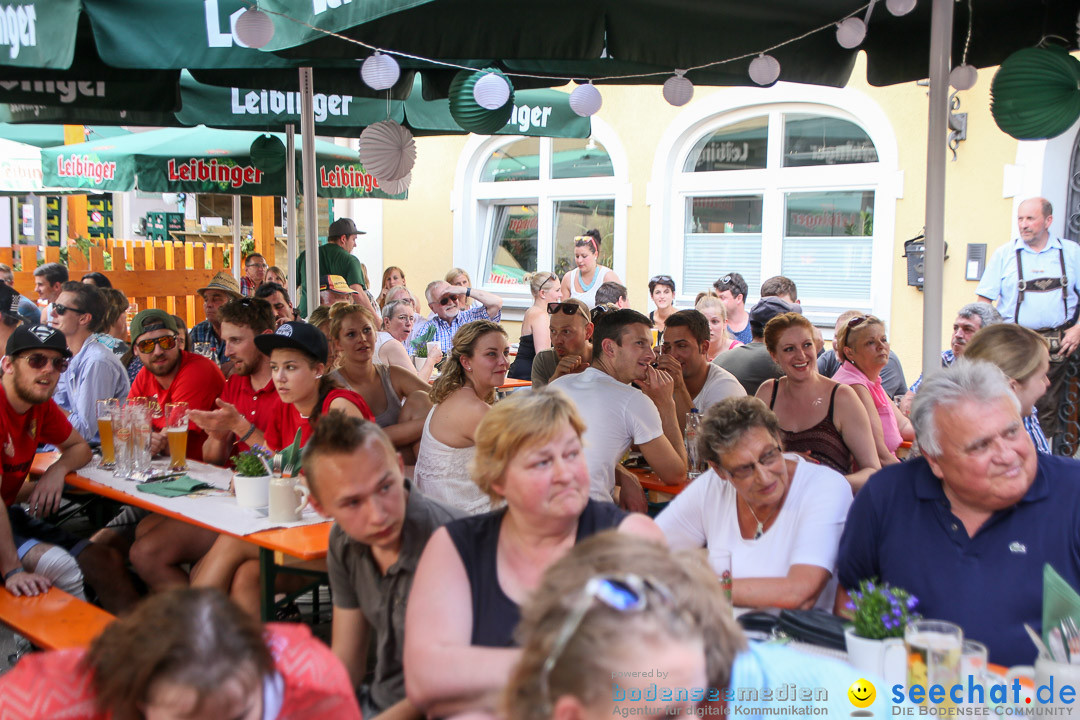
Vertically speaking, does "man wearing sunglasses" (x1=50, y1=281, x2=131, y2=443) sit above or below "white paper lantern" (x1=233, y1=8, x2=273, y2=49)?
below

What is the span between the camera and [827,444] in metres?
3.85

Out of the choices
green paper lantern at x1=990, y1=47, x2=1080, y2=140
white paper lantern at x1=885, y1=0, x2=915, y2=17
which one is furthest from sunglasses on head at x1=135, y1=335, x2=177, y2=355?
green paper lantern at x1=990, y1=47, x2=1080, y2=140

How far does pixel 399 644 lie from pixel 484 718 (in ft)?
2.15

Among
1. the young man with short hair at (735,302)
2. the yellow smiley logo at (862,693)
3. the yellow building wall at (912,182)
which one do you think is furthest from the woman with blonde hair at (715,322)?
the yellow smiley logo at (862,693)

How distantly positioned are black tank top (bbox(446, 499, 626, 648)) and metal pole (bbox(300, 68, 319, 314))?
4354mm

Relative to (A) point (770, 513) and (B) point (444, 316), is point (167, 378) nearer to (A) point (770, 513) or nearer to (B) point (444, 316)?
(A) point (770, 513)

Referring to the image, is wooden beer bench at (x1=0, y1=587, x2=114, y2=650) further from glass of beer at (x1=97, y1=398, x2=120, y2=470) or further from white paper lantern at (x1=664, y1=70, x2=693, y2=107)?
white paper lantern at (x1=664, y1=70, x2=693, y2=107)

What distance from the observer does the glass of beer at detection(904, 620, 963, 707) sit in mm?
1597

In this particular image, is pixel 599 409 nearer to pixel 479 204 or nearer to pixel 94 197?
pixel 479 204

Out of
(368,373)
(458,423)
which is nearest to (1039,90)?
(458,423)

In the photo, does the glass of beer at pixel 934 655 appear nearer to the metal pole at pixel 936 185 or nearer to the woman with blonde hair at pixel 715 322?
the metal pole at pixel 936 185

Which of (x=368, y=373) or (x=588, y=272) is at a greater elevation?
(x=588, y=272)

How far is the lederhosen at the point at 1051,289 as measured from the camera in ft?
21.5

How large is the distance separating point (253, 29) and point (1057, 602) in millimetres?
3775
